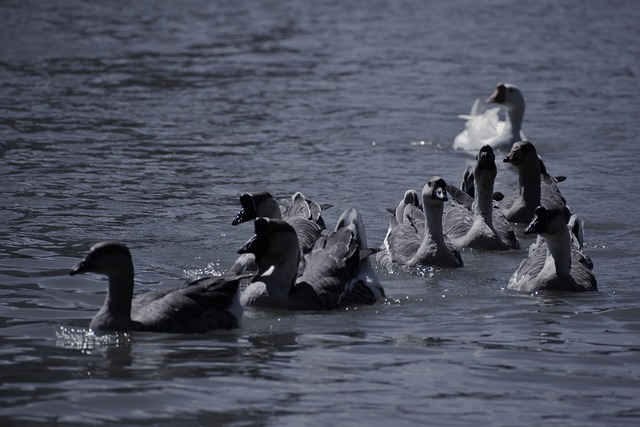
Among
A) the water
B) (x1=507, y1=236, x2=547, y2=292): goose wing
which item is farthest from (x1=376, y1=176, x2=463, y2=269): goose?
(x1=507, y1=236, x2=547, y2=292): goose wing

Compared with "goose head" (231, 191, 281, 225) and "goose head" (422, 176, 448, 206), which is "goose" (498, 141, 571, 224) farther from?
"goose head" (231, 191, 281, 225)

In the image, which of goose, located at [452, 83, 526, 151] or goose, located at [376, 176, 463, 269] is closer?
goose, located at [376, 176, 463, 269]

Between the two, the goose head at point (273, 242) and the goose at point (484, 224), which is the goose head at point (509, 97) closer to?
the goose at point (484, 224)

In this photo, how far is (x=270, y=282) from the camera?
11.1m

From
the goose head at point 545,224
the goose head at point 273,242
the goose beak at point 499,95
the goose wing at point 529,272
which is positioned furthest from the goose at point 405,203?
the goose beak at point 499,95

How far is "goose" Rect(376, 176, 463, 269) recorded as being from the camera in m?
12.9

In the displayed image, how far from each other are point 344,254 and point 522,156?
454cm

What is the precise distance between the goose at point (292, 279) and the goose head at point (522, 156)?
436cm

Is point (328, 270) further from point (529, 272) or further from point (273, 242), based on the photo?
point (529, 272)

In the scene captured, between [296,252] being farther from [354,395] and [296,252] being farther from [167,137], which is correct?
[167,137]

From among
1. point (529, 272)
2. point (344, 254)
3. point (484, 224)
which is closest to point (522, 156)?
point (484, 224)

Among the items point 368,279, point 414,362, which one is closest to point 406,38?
point 368,279

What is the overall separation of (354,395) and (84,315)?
3051 millimetres

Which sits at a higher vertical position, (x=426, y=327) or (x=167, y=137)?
(x=167, y=137)
